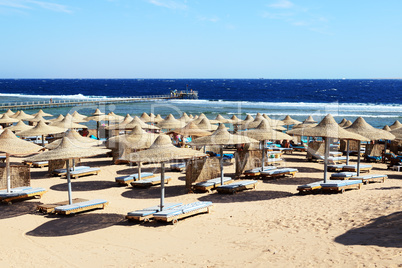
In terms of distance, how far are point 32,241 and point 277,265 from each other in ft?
16.9

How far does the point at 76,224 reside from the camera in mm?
9938

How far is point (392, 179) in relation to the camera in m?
15.0

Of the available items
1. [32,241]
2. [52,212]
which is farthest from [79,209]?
[32,241]

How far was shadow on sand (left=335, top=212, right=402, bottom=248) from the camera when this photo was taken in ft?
25.4

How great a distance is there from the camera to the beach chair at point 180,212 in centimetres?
973

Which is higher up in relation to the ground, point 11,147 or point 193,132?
point 193,132

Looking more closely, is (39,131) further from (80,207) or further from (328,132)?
(328,132)

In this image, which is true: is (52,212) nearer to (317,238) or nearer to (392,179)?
(317,238)

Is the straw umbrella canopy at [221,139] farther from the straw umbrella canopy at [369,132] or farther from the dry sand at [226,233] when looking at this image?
the straw umbrella canopy at [369,132]

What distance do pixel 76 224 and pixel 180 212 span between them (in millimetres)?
2465

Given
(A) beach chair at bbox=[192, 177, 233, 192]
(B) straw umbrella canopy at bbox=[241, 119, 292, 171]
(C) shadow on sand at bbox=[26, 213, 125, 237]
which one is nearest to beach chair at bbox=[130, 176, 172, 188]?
(A) beach chair at bbox=[192, 177, 233, 192]

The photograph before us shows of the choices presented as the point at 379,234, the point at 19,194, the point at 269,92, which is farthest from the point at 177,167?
the point at 269,92

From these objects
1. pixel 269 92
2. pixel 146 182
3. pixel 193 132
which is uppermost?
pixel 269 92

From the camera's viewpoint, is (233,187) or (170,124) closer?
(233,187)
